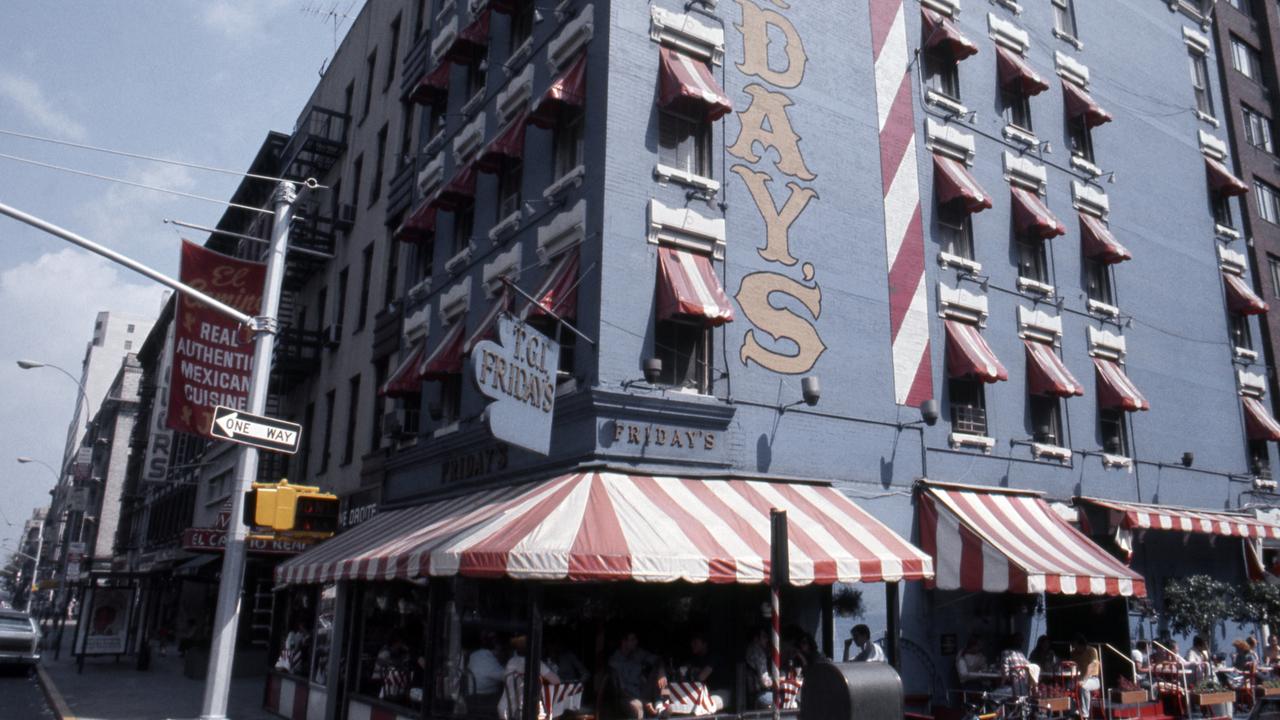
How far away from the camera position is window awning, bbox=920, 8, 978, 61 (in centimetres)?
1819

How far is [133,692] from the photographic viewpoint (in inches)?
820

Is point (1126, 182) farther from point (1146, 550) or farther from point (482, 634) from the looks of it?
point (482, 634)

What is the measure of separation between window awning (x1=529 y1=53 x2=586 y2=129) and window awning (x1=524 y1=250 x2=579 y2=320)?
2424 mm

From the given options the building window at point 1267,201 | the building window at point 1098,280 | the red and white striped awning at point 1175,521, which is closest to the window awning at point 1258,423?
the red and white striped awning at point 1175,521

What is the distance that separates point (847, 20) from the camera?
17750mm

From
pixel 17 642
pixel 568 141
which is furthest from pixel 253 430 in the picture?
pixel 17 642

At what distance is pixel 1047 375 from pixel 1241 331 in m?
10.5

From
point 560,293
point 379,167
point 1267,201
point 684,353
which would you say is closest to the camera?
point 560,293

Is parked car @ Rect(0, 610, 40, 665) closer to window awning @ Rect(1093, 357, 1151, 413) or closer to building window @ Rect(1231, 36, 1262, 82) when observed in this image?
window awning @ Rect(1093, 357, 1151, 413)

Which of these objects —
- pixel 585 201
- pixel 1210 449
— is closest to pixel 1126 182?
pixel 1210 449

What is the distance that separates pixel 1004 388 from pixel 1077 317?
3.41m

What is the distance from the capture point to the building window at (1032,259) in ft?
63.0

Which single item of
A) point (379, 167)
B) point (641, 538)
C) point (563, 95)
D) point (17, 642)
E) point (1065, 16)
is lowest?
point (17, 642)

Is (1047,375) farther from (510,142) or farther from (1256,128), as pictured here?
(1256,128)
